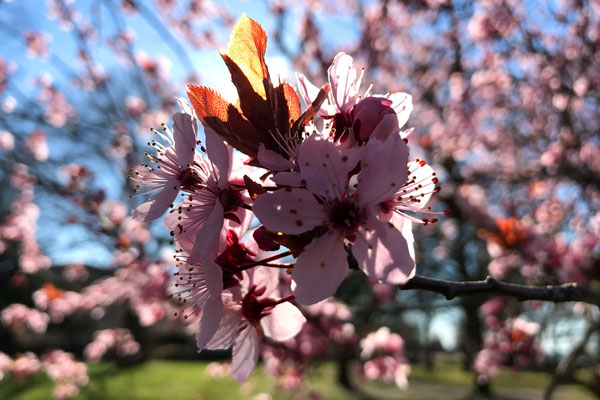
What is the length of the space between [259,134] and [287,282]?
1.46 m

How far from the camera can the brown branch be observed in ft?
2.09

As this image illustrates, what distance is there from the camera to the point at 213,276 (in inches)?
24.8

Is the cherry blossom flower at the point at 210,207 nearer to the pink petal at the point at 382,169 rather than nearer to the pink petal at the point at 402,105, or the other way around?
the pink petal at the point at 382,169

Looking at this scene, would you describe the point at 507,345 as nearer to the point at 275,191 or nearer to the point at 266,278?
the point at 266,278

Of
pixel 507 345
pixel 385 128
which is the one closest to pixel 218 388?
pixel 507 345

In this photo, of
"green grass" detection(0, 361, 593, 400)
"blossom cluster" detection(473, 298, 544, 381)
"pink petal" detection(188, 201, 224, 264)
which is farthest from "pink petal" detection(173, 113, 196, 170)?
"green grass" detection(0, 361, 593, 400)

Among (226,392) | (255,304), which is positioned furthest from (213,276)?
(226,392)

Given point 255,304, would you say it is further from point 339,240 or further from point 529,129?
point 529,129

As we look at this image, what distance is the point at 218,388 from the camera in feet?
25.1

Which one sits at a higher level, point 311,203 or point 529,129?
point 529,129

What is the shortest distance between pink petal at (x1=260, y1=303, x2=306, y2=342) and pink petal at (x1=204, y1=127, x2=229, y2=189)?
1.00 ft

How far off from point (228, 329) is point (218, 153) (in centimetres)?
33

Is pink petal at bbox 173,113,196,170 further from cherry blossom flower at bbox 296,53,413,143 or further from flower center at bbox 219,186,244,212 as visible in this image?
cherry blossom flower at bbox 296,53,413,143

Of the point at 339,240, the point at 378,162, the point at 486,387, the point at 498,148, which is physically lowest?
the point at 486,387
